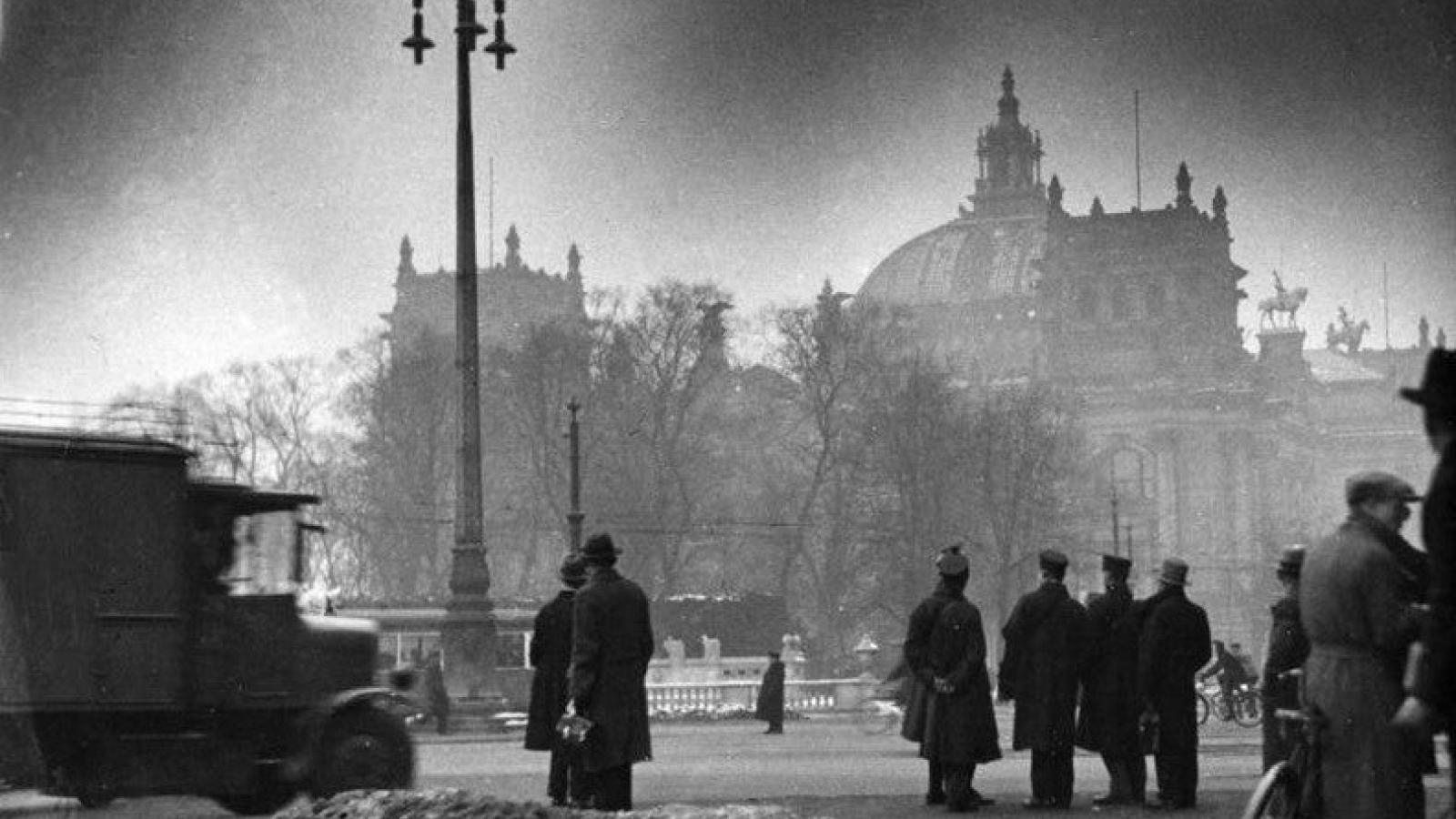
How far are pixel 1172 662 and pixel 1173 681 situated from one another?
15 cm

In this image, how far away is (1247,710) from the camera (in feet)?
133

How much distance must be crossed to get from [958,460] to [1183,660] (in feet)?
195

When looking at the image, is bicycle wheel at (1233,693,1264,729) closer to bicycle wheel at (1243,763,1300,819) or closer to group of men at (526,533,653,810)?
group of men at (526,533,653,810)

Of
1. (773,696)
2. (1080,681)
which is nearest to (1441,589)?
(1080,681)

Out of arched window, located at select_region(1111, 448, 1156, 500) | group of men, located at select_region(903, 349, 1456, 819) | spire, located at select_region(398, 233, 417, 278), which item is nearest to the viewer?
group of men, located at select_region(903, 349, 1456, 819)

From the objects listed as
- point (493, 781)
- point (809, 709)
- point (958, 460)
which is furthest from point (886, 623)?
point (493, 781)

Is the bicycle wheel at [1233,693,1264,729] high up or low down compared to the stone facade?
down

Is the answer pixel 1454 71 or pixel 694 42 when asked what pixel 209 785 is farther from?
pixel 694 42

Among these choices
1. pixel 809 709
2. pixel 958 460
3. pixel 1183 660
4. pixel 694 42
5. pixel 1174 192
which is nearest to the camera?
pixel 1183 660

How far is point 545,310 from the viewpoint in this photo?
13262cm

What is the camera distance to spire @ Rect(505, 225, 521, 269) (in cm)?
14350

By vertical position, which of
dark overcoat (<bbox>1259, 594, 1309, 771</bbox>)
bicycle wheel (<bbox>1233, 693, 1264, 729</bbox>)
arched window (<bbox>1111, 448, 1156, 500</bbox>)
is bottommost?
bicycle wheel (<bbox>1233, 693, 1264, 729</bbox>)

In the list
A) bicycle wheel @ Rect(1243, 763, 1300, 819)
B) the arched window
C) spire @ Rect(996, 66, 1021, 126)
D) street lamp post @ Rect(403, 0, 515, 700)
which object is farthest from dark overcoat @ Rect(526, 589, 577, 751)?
spire @ Rect(996, 66, 1021, 126)

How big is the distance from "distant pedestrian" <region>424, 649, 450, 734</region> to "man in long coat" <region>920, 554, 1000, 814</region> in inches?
715
